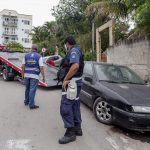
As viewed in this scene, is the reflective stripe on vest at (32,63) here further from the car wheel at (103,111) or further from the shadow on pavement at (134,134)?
the shadow on pavement at (134,134)

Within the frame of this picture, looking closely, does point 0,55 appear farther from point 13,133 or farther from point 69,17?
point 69,17

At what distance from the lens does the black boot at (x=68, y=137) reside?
4570mm

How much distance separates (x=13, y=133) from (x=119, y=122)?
2107 mm

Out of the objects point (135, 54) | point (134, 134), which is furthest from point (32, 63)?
point (135, 54)

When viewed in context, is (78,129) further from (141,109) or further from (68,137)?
(141,109)

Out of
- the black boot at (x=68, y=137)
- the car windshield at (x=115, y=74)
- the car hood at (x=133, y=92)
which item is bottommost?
the black boot at (x=68, y=137)

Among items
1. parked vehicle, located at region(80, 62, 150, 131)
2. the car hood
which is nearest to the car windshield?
parked vehicle, located at region(80, 62, 150, 131)

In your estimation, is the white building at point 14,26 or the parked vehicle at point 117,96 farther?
the white building at point 14,26

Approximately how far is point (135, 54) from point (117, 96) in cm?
733

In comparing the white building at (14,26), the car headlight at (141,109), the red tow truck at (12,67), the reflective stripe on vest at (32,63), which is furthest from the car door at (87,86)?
the white building at (14,26)

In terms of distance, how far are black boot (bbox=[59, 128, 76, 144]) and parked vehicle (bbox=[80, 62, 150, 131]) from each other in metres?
1.05

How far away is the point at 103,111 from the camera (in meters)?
5.82

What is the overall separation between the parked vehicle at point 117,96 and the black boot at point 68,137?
41.4 inches

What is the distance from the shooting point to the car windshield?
663 cm
